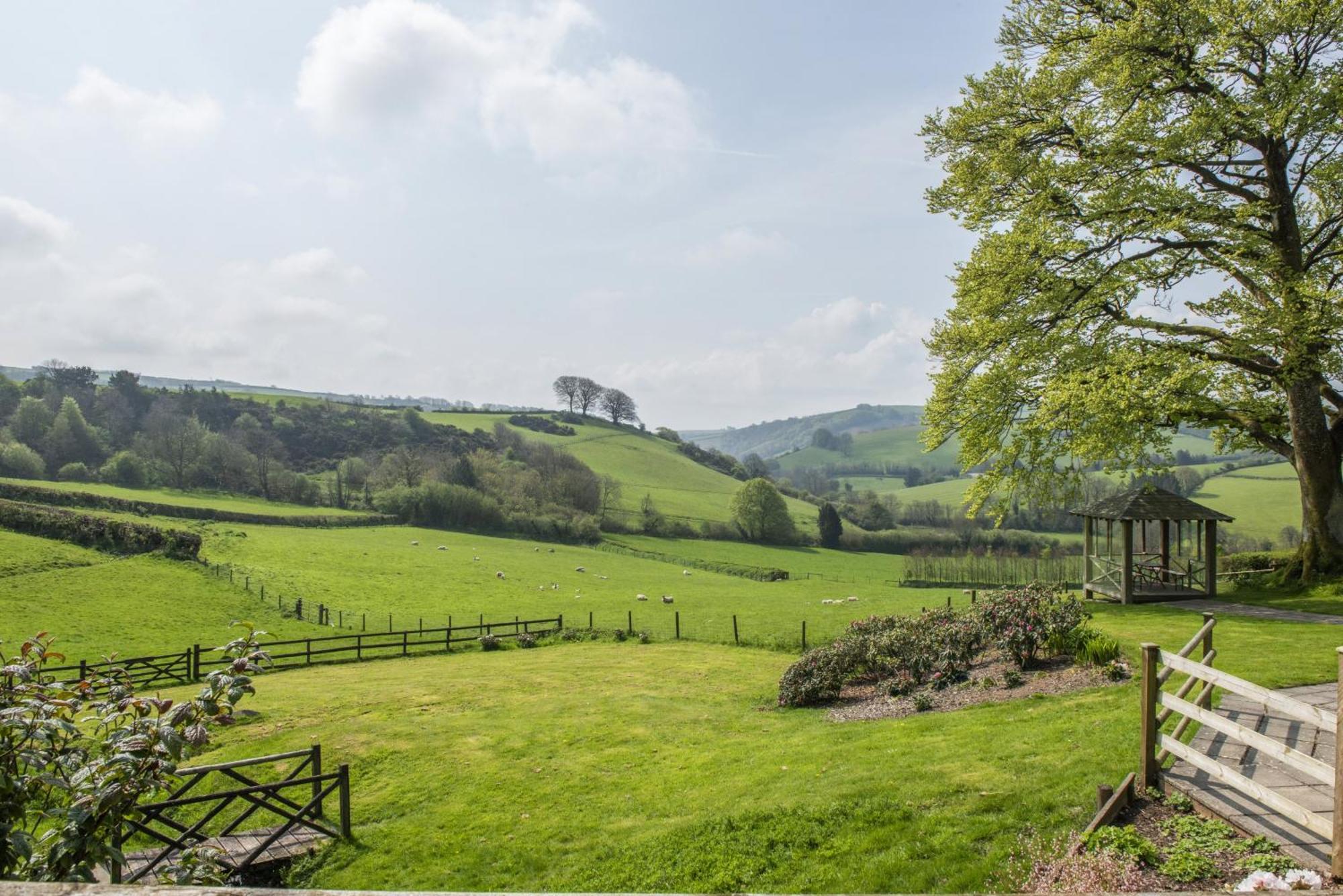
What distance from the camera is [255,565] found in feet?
163

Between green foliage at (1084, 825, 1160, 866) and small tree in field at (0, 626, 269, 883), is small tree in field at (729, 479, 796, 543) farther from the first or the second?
small tree in field at (0, 626, 269, 883)

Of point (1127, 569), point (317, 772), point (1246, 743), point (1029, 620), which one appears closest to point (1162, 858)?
point (1246, 743)

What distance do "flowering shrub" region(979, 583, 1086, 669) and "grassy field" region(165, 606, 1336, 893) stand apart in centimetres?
219

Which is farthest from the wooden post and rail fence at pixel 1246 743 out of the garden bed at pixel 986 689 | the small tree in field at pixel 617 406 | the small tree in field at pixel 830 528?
the small tree in field at pixel 617 406

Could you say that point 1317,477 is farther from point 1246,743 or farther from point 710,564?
point 710,564

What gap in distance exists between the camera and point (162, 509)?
62406mm

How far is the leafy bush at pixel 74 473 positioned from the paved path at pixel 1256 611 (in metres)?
96.6

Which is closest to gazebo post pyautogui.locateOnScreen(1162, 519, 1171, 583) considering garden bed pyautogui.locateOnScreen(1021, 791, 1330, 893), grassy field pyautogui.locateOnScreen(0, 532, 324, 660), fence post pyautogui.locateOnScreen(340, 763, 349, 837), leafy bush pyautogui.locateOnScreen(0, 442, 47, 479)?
garden bed pyautogui.locateOnScreen(1021, 791, 1330, 893)

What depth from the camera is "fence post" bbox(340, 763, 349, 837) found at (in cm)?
1175

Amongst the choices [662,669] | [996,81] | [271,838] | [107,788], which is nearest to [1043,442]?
[996,81]

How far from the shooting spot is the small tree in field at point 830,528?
86750 mm

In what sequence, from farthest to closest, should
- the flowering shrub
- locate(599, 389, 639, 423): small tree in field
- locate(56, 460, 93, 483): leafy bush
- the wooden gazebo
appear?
locate(599, 389, 639, 423): small tree in field < locate(56, 460, 93, 483): leafy bush < the wooden gazebo < the flowering shrub

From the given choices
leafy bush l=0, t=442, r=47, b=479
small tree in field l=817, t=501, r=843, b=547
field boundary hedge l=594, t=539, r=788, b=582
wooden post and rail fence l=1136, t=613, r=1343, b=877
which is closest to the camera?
wooden post and rail fence l=1136, t=613, r=1343, b=877

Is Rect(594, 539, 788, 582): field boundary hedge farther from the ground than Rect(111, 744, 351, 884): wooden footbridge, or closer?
closer
